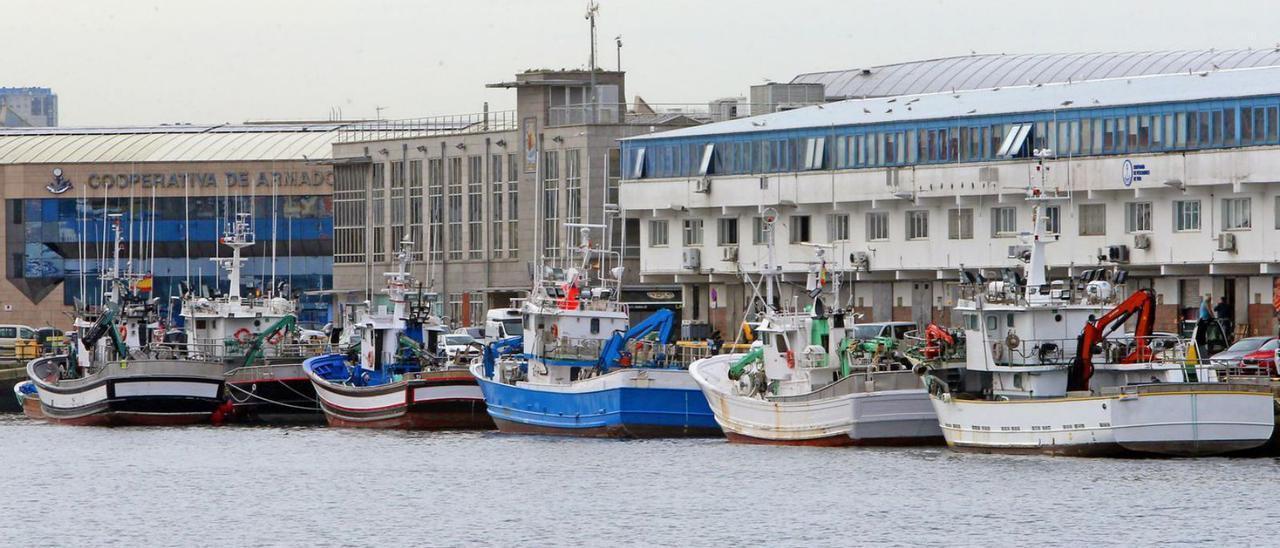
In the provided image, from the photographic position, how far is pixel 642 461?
65.1 m

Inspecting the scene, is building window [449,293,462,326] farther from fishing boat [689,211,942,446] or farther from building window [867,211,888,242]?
fishing boat [689,211,942,446]

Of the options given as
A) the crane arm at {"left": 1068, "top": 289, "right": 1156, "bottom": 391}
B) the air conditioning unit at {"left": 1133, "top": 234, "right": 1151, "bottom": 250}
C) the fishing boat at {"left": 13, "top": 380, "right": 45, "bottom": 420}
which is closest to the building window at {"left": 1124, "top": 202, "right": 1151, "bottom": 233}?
the air conditioning unit at {"left": 1133, "top": 234, "right": 1151, "bottom": 250}

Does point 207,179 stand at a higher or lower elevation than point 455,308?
higher

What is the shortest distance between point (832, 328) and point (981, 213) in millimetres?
24413

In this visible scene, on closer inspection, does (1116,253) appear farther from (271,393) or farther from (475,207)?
(475,207)

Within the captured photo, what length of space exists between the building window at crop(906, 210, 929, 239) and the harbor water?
23897 millimetres

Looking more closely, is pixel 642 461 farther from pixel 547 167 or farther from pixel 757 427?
pixel 547 167

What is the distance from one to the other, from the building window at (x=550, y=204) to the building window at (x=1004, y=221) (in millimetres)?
32126

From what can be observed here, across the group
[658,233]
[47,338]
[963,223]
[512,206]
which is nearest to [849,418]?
[963,223]

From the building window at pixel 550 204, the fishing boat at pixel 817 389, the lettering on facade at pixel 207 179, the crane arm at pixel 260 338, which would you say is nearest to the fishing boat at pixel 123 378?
the crane arm at pixel 260 338

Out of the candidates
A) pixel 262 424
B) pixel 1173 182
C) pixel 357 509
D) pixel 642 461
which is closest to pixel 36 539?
pixel 357 509

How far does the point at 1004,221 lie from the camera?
294ft

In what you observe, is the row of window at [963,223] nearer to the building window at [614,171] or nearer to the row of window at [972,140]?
the row of window at [972,140]

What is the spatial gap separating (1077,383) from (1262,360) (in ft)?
19.0
